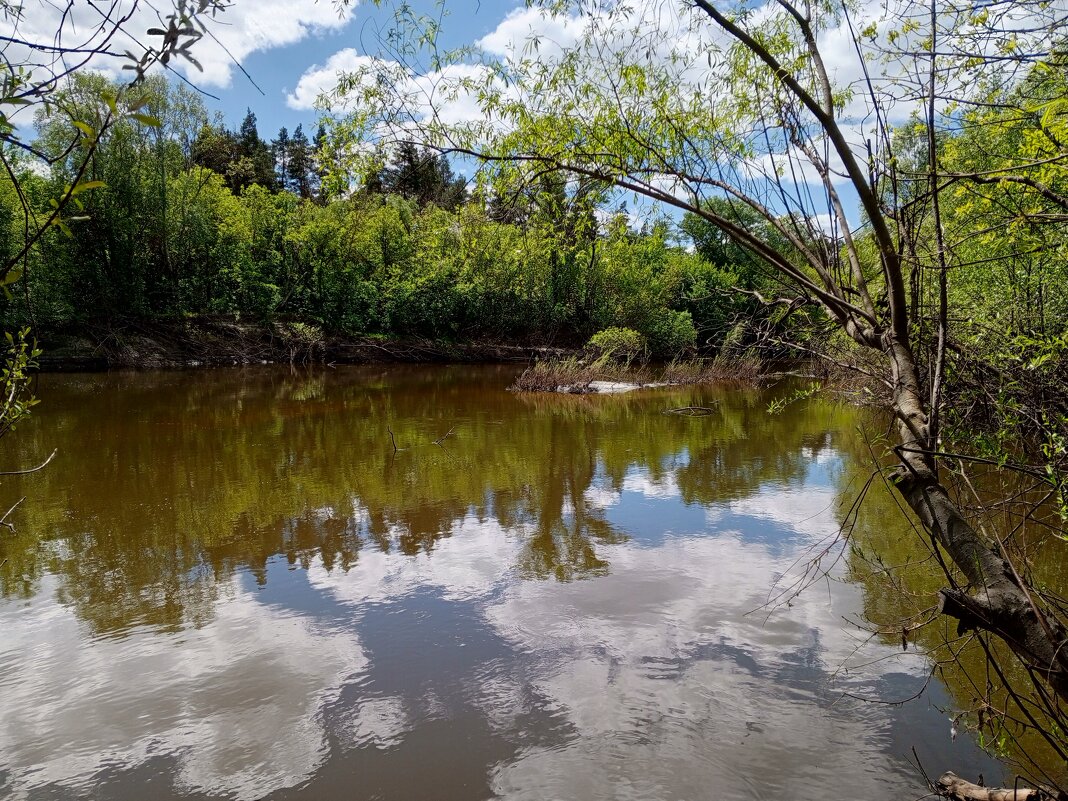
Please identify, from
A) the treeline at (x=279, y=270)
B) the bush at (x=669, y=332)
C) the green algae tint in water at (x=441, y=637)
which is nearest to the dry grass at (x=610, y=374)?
the treeline at (x=279, y=270)

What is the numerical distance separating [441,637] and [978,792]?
3.53 meters

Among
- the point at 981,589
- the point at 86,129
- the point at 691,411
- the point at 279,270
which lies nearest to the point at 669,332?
Result: the point at 691,411

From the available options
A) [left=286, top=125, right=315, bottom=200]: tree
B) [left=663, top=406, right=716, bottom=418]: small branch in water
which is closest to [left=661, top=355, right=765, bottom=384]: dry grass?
[left=663, top=406, right=716, bottom=418]: small branch in water

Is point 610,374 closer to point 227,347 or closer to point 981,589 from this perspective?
point 227,347

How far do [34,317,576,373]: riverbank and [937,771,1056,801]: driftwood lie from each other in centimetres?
2509

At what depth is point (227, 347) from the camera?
1281 inches

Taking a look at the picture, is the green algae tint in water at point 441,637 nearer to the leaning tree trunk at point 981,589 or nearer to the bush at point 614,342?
the leaning tree trunk at point 981,589

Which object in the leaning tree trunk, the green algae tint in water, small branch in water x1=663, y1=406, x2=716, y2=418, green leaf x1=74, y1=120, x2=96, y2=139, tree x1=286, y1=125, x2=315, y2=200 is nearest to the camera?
green leaf x1=74, y1=120, x2=96, y2=139

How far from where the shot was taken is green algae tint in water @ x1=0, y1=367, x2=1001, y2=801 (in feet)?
12.5

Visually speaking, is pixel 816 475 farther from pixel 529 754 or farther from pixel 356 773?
pixel 356 773

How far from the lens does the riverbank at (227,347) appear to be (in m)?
28.4

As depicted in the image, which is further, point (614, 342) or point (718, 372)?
point (614, 342)

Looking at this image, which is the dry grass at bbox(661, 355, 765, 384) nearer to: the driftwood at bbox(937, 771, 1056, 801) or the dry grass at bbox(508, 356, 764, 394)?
the dry grass at bbox(508, 356, 764, 394)

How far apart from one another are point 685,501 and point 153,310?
31.3m
